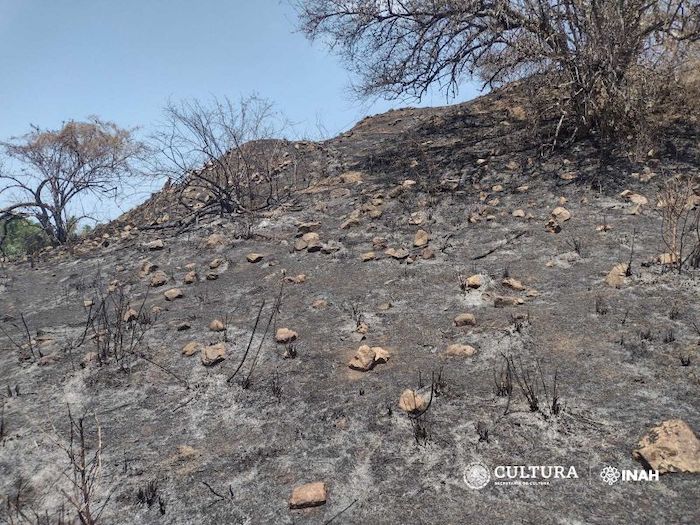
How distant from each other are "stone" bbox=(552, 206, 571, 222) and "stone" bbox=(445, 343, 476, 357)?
6.93ft

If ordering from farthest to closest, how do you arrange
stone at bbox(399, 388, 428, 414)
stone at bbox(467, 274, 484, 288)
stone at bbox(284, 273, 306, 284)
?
stone at bbox(284, 273, 306, 284) < stone at bbox(467, 274, 484, 288) < stone at bbox(399, 388, 428, 414)

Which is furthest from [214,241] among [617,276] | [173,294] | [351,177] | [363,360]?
[617,276]

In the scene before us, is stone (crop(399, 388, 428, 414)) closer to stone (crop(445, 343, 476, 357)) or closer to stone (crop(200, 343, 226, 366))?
stone (crop(445, 343, 476, 357))

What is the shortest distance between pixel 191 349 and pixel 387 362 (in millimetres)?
1273

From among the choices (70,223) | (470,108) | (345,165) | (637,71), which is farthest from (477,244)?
(70,223)

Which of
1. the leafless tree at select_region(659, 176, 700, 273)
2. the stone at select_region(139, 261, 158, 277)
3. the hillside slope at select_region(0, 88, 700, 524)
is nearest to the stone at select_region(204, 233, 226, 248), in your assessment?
the hillside slope at select_region(0, 88, 700, 524)

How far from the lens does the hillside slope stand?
6.56 feet

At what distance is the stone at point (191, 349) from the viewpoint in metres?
3.24

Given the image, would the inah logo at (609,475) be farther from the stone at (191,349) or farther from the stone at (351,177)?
the stone at (351,177)

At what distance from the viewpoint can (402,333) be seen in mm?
3207

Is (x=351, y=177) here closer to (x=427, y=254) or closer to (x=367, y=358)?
(x=427, y=254)

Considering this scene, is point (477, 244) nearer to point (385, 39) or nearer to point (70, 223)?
point (385, 39)

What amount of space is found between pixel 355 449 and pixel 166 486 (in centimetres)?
80

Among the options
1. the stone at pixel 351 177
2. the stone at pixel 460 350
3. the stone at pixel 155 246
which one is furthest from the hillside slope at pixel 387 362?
the stone at pixel 351 177
